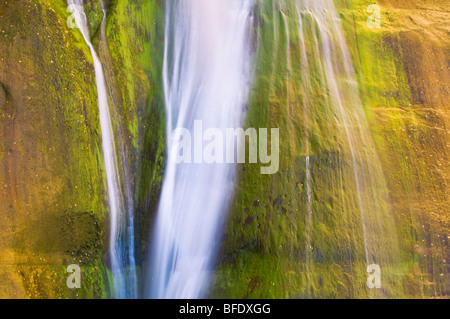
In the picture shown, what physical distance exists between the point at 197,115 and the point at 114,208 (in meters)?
4.51

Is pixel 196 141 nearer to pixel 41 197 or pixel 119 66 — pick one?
pixel 119 66

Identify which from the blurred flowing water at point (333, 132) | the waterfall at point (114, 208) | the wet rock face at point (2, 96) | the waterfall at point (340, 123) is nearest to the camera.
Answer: the wet rock face at point (2, 96)

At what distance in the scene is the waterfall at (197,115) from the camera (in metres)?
11.9

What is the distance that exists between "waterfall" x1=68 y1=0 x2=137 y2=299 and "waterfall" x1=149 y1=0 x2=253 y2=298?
0.83m

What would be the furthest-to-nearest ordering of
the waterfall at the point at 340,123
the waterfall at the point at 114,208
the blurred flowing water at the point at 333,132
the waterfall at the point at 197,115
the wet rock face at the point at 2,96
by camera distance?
1. the waterfall at the point at 340,123
2. the blurred flowing water at the point at 333,132
3. the waterfall at the point at 197,115
4. the waterfall at the point at 114,208
5. the wet rock face at the point at 2,96

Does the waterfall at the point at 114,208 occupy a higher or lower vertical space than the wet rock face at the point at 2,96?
lower

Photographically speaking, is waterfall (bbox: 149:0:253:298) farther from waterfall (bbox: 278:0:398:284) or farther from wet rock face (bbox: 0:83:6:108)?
wet rock face (bbox: 0:83:6:108)

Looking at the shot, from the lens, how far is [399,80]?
47.4 ft

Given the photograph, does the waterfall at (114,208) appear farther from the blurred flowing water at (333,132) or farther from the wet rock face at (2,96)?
the blurred flowing water at (333,132)

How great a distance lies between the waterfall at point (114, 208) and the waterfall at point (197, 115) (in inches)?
32.6

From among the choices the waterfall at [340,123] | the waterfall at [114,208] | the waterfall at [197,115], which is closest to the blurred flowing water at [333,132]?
the waterfall at [340,123]

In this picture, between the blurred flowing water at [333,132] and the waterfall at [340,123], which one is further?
the waterfall at [340,123]

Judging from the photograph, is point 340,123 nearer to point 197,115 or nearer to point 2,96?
point 197,115

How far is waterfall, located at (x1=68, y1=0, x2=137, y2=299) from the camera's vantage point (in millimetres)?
11492
